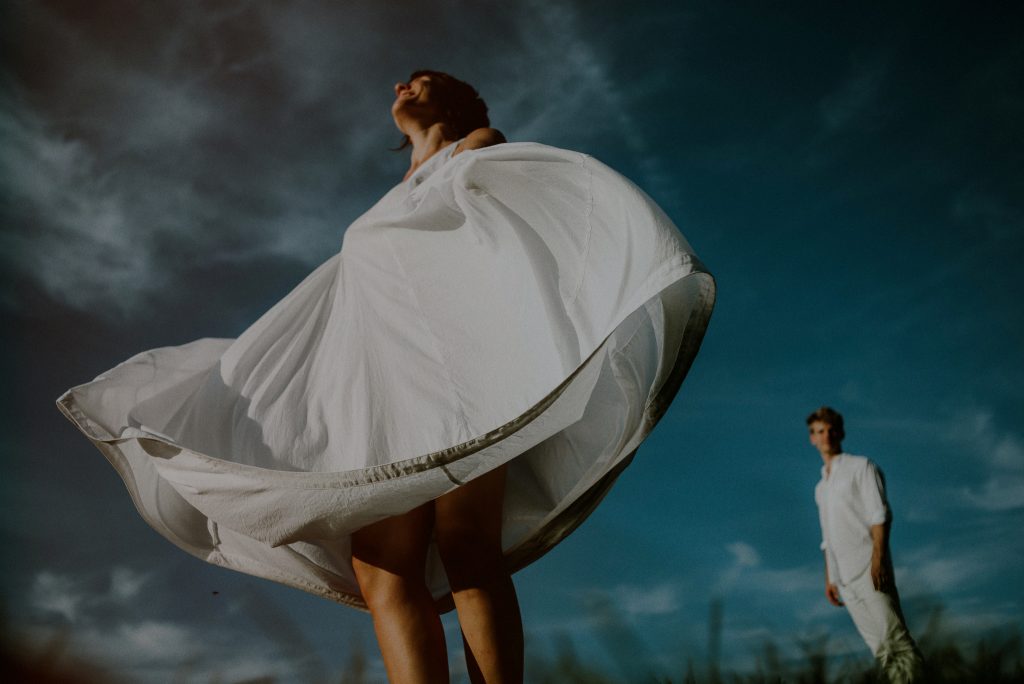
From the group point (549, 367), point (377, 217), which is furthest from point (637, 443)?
point (377, 217)

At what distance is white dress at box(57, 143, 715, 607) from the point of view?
3.66 feet

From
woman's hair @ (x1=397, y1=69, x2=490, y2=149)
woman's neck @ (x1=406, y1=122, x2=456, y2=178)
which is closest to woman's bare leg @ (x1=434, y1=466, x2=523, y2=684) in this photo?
woman's neck @ (x1=406, y1=122, x2=456, y2=178)

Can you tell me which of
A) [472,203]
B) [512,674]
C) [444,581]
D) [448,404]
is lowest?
[512,674]

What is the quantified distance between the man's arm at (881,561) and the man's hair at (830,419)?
0.53 m

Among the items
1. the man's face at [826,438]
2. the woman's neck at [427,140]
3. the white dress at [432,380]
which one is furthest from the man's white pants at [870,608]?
the woman's neck at [427,140]

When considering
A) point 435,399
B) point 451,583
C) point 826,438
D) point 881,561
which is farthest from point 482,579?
point 826,438

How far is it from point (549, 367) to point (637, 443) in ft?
0.60

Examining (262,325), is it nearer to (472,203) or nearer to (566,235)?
(472,203)

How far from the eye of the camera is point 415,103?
175 centimetres

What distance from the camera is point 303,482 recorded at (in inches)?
42.7

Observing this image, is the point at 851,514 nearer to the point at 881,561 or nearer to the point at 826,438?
the point at 881,561

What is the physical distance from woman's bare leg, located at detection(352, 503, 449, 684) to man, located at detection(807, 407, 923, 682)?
2555 mm

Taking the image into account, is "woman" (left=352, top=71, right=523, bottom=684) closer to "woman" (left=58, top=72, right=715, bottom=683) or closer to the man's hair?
"woman" (left=58, top=72, right=715, bottom=683)

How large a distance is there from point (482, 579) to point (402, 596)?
0.35ft
